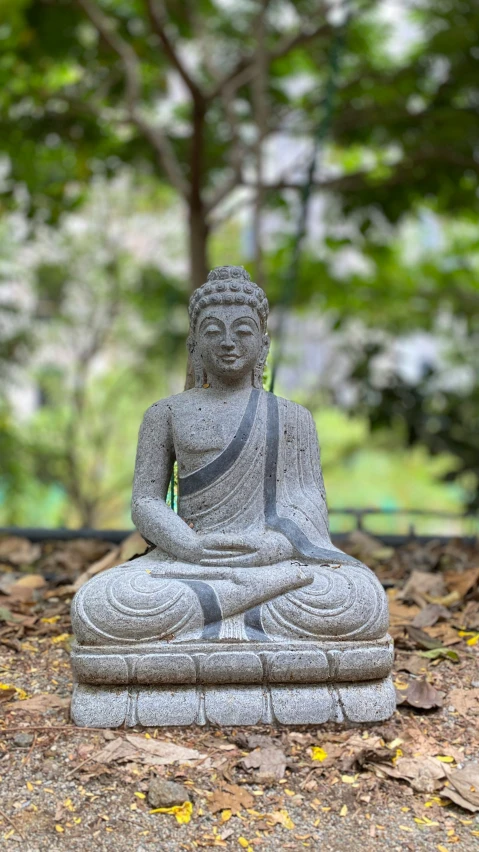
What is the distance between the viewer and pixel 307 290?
27.3 feet

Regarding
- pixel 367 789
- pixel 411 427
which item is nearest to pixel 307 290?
pixel 411 427

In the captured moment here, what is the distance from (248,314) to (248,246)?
997 cm

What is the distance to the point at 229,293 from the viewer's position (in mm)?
3709

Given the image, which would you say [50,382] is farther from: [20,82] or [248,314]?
[248,314]

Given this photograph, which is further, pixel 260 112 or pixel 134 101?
pixel 134 101

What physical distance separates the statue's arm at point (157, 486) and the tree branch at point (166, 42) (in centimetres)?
387

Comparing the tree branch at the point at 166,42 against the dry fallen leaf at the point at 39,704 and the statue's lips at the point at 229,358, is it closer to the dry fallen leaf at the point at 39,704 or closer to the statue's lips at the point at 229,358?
the statue's lips at the point at 229,358

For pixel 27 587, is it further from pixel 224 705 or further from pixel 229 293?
pixel 229 293

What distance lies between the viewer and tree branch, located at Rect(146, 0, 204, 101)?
626cm

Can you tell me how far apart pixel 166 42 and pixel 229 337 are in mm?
3820

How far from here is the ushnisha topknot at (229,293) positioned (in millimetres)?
3705

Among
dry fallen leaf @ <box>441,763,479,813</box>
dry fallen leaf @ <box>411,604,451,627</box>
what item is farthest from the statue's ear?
A: dry fallen leaf @ <box>441,763,479,813</box>

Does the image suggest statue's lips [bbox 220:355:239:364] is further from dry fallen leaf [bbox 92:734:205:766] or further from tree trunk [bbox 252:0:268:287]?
tree trunk [bbox 252:0:268:287]

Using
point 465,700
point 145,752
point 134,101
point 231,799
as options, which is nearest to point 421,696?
point 465,700
